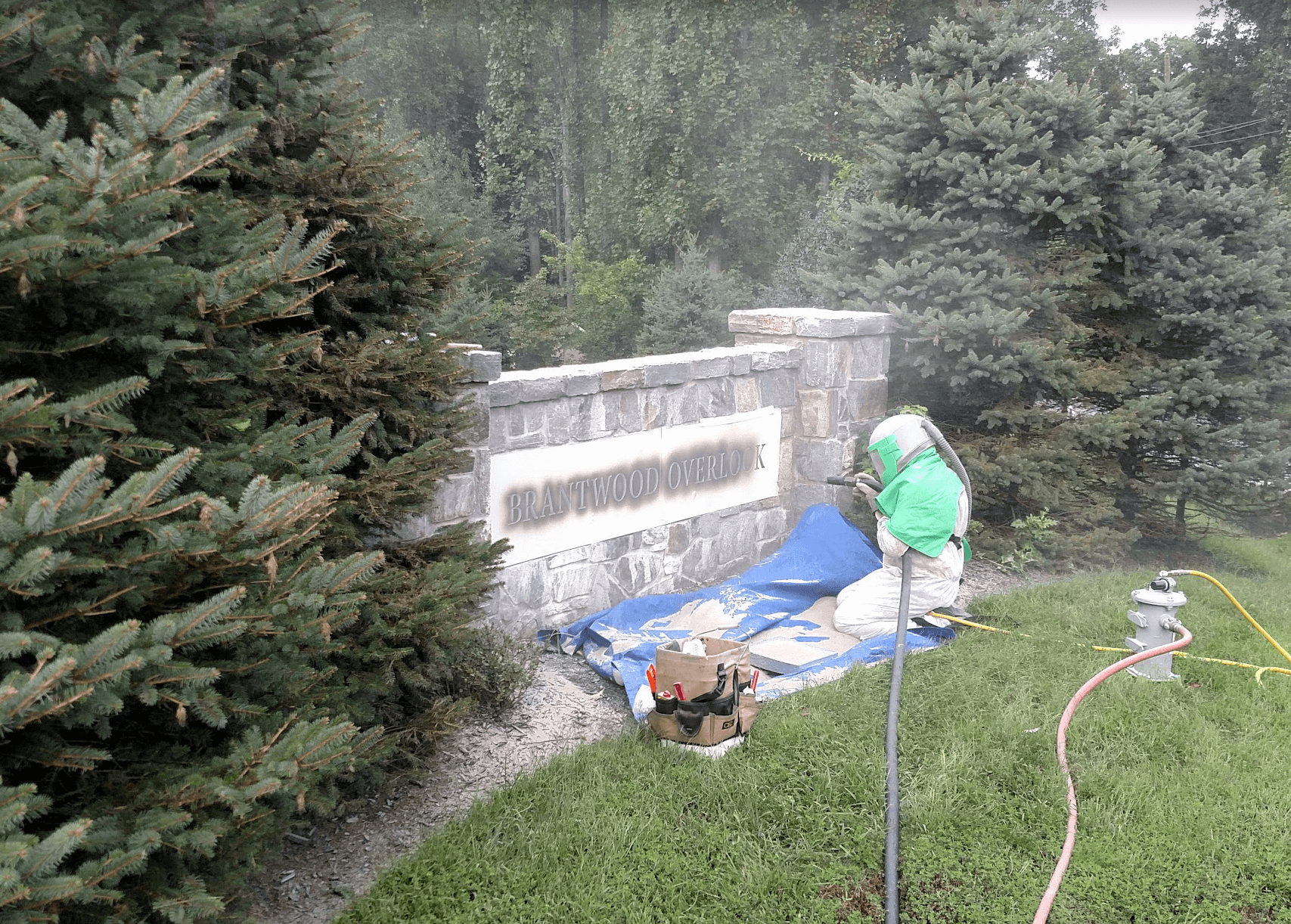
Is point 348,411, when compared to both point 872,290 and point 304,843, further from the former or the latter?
point 872,290

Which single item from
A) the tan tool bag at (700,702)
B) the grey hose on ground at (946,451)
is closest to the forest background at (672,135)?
the grey hose on ground at (946,451)

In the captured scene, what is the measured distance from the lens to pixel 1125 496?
8.52 m

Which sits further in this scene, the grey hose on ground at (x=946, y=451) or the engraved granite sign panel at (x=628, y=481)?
the grey hose on ground at (x=946, y=451)

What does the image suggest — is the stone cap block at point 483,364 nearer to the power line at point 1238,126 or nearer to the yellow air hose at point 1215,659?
the yellow air hose at point 1215,659

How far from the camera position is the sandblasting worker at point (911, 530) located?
5672 millimetres

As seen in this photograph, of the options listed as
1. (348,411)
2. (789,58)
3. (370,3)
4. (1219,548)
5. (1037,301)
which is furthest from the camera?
(370,3)

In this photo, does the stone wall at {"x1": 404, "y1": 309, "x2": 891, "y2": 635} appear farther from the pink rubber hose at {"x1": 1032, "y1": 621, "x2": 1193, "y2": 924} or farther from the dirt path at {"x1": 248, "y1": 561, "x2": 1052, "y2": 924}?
the pink rubber hose at {"x1": 1032, "y1": 621, "x2": 1193, "y2": 924}

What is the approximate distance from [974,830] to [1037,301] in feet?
16.7

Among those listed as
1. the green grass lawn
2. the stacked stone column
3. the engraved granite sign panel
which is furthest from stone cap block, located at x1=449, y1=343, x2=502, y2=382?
the stacked stone column

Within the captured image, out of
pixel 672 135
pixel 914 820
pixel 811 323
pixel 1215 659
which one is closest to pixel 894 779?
pixel 914 820

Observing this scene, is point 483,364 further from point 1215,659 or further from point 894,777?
point 1215,659

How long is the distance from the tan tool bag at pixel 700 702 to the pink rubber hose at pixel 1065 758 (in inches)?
50.9

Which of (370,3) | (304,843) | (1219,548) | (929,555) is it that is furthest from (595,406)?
(370,3)

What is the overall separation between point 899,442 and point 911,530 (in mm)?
527
